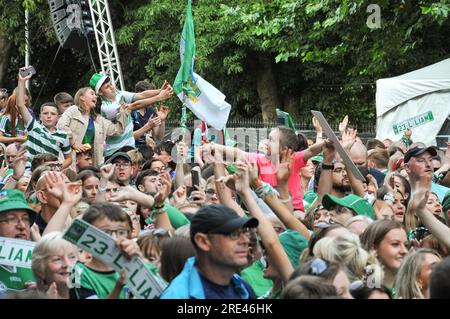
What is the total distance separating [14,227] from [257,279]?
57.4 inches

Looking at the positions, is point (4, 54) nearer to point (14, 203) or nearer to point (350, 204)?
point (350, 204)

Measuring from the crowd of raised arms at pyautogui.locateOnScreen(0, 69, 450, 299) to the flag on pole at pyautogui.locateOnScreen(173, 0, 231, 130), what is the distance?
0.22 meters

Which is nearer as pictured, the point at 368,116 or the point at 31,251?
the point at 31,251

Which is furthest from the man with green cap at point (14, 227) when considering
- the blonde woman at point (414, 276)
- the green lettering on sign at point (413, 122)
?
the green lettering on sign at point (413, 122)

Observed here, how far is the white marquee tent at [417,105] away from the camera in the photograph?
1941 centimetres

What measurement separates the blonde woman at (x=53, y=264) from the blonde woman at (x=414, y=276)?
171cm

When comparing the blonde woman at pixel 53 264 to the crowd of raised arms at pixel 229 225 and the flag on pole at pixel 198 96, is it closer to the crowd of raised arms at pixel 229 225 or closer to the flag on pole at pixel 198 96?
the crowd of raised arms at pixel 229 225

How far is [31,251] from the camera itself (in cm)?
643

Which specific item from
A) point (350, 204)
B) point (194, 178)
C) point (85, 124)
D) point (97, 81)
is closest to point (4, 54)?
point (97, 81)

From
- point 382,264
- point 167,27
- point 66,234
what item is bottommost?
point 382,264

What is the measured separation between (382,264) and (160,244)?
137cm

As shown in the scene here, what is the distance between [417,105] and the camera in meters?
19.8
